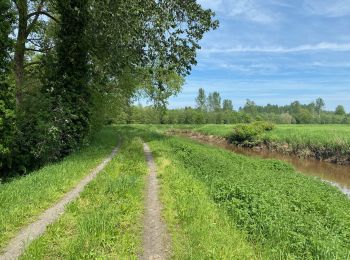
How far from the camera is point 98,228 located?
7.89 meters

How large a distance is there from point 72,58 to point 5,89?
8.25 meters

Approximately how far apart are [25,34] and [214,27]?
1313cm

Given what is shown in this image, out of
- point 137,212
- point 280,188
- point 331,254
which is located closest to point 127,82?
point 280,188

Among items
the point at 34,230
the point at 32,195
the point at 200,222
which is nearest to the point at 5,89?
the point at 32,195

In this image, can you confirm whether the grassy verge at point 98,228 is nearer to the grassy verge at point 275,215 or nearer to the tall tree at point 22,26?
the grassy verge at point 275,215

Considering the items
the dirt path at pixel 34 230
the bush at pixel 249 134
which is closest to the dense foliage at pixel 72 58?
the dirt path at pixel 34 230

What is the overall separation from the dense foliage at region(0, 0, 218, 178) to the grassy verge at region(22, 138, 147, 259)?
25.4 ft

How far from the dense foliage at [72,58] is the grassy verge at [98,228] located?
25.4 feet

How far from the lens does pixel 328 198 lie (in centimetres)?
1400

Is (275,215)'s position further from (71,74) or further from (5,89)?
(71,74)

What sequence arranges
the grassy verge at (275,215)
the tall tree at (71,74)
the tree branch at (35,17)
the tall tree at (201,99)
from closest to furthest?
the grassy verge at (275,215) → the tall tree at (71,74) → the tree branch at (35,17) → the tall tree at (201,99)

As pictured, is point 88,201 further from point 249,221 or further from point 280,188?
point 280,188

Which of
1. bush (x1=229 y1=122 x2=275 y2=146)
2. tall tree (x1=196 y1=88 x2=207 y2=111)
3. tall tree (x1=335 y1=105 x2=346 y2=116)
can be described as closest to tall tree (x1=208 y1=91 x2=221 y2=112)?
tall tree (x1=196 y1=88 x2=207 y2=111)

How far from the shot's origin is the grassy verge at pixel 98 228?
701 centimetres
